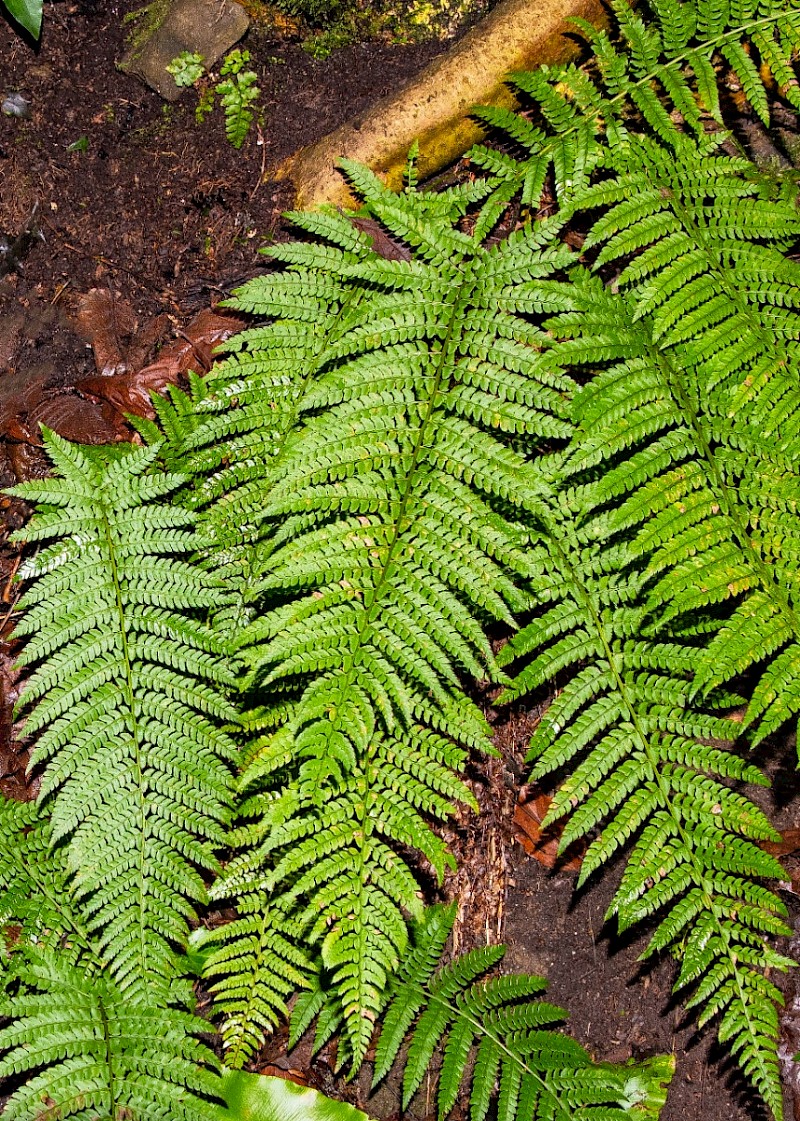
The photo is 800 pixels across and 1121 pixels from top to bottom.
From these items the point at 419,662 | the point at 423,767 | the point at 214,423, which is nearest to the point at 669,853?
the point at 423,767

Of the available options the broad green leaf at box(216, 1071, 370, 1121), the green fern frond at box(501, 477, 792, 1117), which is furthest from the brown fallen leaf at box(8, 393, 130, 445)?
the broad green leaf at box(216, 1071, 370, 1121)

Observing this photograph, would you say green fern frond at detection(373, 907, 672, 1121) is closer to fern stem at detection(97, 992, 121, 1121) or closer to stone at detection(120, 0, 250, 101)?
fern stem at detection(97, 992, 121, 1121)

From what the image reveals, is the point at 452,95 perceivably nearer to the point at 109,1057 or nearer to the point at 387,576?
the point at 387,576

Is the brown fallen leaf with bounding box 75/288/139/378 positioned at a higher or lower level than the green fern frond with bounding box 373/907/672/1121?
higher

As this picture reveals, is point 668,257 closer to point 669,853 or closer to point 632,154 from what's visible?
point 632,154

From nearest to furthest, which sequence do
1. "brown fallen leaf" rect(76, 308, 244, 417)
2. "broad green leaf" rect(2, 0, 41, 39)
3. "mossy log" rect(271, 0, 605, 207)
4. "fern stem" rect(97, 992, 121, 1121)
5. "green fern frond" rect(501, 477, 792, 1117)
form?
"green fern frond" rect(501, 477, 792, 1117) < "fern stem" rect(97, 992, 121, 1121) < "mossy log" rect(271, 0, 605, 207) < "broad green leaf" rect(2, 0, 41, 39) < "brown fallen leaf" rect(76, 308, 244, 417)
